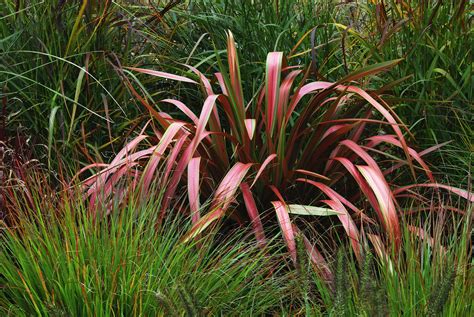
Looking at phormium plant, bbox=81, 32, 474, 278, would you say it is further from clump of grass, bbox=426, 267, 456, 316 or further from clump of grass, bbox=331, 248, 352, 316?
clump of grass, bbox=426, 267, 456, 316

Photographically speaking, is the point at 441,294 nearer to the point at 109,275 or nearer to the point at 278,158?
the point at 109,275

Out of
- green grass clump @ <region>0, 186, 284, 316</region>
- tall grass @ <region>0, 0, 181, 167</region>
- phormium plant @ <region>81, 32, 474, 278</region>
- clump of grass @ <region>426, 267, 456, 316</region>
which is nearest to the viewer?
clump of grass @ <region>426, 267, 456, 316</region>

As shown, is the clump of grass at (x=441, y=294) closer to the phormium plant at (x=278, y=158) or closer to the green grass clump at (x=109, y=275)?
the green grass clump at (x=109, y=275)

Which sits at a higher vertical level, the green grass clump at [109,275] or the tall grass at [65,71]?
the tall grass at [65,71]

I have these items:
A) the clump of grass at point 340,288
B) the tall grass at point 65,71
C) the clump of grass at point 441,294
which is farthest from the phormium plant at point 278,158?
the clump of grass at point 441,294

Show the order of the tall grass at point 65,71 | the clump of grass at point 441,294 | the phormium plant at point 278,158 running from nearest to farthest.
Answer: the clump of grass at point 441,294, the phormium plant at point 278,158, the tall grass at point 65,71

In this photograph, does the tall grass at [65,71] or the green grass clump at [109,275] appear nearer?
the green grass clump at [109,275]

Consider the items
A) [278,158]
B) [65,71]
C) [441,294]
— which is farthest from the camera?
[65,71]

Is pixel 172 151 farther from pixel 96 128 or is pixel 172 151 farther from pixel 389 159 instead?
pixel 389 159

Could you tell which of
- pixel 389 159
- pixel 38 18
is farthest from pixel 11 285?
pixel 389 159

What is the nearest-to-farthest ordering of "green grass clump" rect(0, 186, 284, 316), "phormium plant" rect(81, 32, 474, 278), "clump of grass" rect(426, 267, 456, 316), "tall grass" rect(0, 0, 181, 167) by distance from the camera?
1. "clump of grass" rect(426, 267, 456, 316)
2. "green grass clump" rect(0, 186, 284, 316)
3. "phormium plant" rect(81, 32, 474, 278)
4. "tall grass" rect(0, 0, 181, 167)

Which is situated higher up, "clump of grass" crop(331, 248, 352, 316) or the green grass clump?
"clump of grass" crop(331, 248, 352, 316)

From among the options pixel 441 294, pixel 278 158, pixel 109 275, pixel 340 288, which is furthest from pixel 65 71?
pixel 441 294

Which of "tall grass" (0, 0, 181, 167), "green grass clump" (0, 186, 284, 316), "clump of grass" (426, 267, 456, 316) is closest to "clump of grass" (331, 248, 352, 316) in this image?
"clump of grass" (426, 267, 456, 316)
